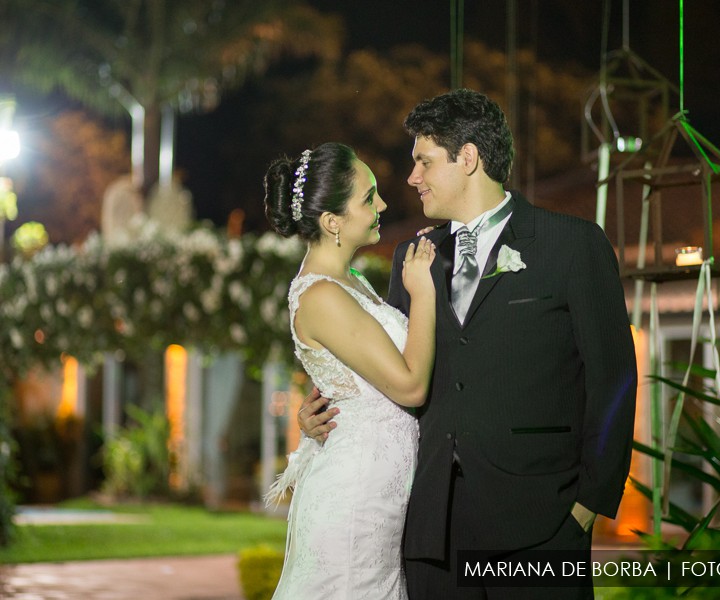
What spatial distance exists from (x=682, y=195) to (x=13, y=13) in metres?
12.4

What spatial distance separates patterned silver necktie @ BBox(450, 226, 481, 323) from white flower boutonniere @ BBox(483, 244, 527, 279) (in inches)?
5.3

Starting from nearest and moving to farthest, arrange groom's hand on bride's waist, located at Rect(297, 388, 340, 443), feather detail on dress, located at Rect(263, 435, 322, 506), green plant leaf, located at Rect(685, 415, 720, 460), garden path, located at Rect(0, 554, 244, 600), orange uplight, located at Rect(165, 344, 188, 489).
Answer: groom's hand on bride's waist, located at Rect(297, 388, 340, 443) < feather detail on dress, located at Rect(263, 435, 322, 506) < green plant leaf, located at Rect(685, 415, 720, 460) < garden path, located at Rect(0, 554, 244, 600) < orange uplight, located at Rect(165, 344, 188, 489)

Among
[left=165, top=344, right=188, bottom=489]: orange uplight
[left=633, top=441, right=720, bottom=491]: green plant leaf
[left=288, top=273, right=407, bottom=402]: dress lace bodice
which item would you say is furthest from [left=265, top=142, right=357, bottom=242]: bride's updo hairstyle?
[left=165, top=344, right=188, bottom=489]: orange uplight

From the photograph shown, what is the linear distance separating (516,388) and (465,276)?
42 cm

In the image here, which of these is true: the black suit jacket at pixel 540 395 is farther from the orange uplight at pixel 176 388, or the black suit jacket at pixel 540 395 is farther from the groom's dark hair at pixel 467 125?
the orange uplight at pixel 176 388

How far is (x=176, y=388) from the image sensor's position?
787 inches

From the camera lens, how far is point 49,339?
12430mm

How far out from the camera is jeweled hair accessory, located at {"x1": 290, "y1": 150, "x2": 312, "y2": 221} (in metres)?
4.06

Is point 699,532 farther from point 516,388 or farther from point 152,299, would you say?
point 152,299

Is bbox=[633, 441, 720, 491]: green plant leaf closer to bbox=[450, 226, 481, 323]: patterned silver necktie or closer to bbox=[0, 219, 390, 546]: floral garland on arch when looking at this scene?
bbox=[450, 226, 481, 323]: patterned silver necktie

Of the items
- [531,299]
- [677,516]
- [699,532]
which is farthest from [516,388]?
[677,516]

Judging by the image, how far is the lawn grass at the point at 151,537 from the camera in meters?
12.0

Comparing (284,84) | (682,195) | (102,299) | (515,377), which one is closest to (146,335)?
(102,299)

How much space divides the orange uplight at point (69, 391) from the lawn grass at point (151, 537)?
3.91m
